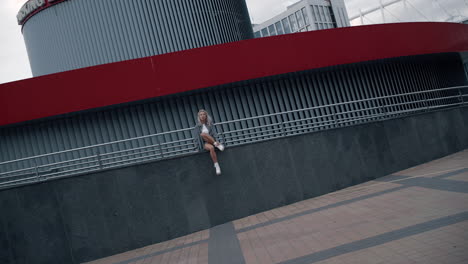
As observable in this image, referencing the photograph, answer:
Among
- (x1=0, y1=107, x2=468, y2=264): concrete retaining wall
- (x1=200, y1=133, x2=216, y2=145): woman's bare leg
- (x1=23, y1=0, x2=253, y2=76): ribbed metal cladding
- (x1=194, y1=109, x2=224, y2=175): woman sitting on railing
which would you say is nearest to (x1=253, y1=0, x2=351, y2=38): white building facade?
(x1=23, y1=0, x2=253, y2=76): ribbed metal cladding

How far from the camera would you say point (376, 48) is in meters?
13.8

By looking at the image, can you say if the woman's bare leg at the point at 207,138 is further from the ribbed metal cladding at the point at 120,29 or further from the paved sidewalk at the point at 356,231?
the ribbed metal cladding at the point at 120,29

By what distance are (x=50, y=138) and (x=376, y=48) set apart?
11333 millimetres

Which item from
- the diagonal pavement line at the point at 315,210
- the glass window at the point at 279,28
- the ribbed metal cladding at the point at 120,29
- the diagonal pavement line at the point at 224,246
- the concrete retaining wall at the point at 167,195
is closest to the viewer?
the diagonal pavement line at the point at 224,246

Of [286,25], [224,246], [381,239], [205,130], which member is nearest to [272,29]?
[286,25]

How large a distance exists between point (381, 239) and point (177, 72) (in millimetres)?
8090

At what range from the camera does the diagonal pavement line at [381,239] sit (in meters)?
5.29

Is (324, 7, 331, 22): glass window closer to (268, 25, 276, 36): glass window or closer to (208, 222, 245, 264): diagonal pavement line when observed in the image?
(268, 25, 276, 36): glass window

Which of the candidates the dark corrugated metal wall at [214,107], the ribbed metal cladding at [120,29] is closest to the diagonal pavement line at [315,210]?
the dark corrugated metal wall at [214,107]

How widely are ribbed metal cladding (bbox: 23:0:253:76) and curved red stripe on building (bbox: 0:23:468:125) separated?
5.14 m

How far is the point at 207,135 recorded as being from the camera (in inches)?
365

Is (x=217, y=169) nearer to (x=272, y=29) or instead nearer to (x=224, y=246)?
(x=224, y=246)

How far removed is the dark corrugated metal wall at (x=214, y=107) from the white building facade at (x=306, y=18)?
2051 inches

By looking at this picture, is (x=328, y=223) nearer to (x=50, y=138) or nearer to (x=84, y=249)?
(x=84, y=249)
